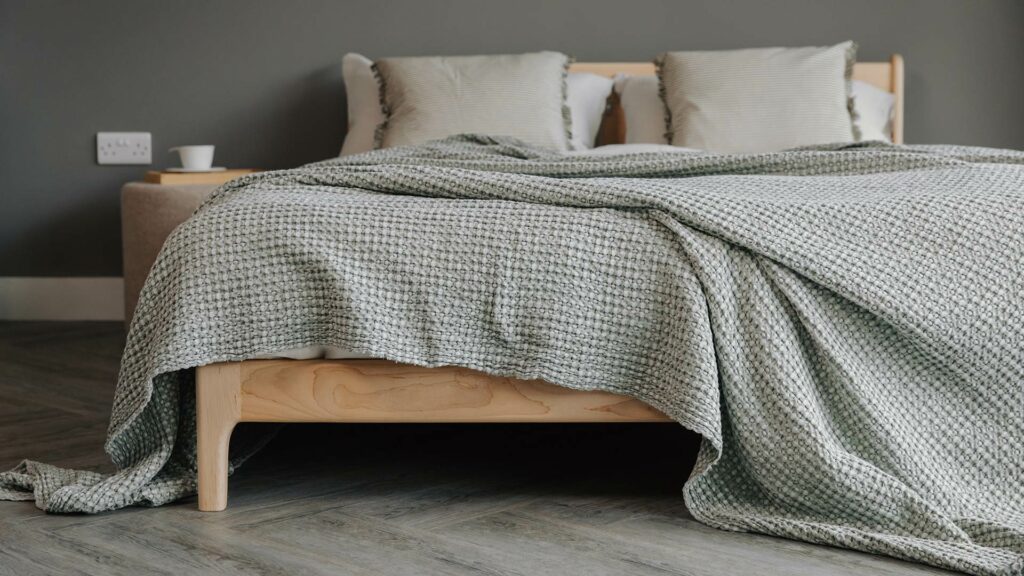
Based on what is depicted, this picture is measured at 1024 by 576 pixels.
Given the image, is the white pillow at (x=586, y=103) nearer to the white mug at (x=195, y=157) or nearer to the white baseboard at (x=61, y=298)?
the white mug at (x=195, y=157)

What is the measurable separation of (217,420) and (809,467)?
34.3 inches

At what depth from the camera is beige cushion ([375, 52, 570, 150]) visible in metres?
3.35

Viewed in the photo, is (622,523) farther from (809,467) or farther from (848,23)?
(848,23)

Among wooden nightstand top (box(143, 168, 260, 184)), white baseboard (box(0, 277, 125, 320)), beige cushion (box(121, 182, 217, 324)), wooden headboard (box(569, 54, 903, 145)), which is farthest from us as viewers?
white baseboard (box(0, 277, 125, 320))

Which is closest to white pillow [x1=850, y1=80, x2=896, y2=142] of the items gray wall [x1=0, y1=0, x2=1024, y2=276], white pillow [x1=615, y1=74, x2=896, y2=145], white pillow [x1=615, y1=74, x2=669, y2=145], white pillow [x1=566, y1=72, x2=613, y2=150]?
white pillow [x1=615, y1=74, x2=896, y2=145]

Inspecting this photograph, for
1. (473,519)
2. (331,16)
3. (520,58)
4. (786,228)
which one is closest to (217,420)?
(473,519)

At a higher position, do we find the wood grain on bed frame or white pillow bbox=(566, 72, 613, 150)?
white pillow bbox=(566, 72, 613, 150)

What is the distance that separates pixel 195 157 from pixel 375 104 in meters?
0.58

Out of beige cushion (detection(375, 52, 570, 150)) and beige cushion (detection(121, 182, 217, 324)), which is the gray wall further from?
beige cushion (detection(121, 182, 217, 324))

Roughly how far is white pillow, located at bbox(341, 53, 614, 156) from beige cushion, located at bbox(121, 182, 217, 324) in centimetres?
50

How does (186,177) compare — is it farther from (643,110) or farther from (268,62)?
(643,110)

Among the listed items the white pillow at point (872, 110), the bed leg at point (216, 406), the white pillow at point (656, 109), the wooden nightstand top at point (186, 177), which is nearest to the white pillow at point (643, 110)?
the white pillow at point (656, 109)

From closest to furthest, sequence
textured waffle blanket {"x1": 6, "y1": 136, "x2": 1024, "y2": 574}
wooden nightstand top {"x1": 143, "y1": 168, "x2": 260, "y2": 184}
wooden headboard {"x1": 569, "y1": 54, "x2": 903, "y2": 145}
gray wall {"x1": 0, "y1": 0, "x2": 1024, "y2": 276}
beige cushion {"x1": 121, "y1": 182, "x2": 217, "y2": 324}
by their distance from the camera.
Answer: textured waffle blanket {"x1": 6, "y1": 136, "x2": 1024, "y2": 574} → beige cushion {"x1": 121, "y1": 182, "x2": 217, "y2": 324} → wooden nightstand top {"x1": 143, "y1": 168, "x2": 260, "y2": 184} → wooden headboard {"x1": 569, "y1": 54, "x2": 903, "y2": 145} → gray wall {"x1": 0, "y1": 0, "x2": 1024, "y2": 276}

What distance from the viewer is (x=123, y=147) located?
392 cm
